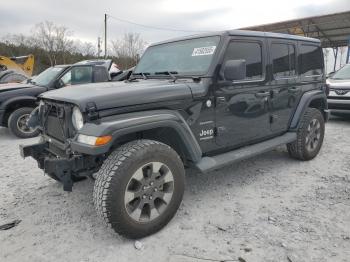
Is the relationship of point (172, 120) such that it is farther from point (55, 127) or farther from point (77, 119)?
point (55, 127)

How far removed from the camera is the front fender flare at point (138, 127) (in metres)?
2.57

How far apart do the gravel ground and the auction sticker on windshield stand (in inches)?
64.6

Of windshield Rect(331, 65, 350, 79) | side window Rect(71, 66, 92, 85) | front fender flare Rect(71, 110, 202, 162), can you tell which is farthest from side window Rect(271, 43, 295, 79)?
windshield Rect(331, 65, 350, 79)

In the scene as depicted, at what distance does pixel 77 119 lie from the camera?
2801 millimetres

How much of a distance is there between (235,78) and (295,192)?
5.21ft

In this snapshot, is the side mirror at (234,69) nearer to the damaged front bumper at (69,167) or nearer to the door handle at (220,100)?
the door handle at (220,100)

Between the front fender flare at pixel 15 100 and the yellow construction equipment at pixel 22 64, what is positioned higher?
the yellow construction equipment at pixel 22 64

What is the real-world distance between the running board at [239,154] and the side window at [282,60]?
0.87 m

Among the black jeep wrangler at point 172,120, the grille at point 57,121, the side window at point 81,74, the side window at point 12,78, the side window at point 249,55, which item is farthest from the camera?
the side window at point 12,78

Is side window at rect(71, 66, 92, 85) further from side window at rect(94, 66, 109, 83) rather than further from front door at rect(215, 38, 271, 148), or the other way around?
front door at rect(215, 38, 271, 148)

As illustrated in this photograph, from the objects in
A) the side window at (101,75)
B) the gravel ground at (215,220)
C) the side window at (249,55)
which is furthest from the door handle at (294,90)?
the side window at (101,75)

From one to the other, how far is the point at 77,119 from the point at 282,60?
9.61 feet

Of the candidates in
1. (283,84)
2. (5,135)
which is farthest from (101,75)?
(5,135)

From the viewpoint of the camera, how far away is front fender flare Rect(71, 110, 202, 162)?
2566 millimetres
